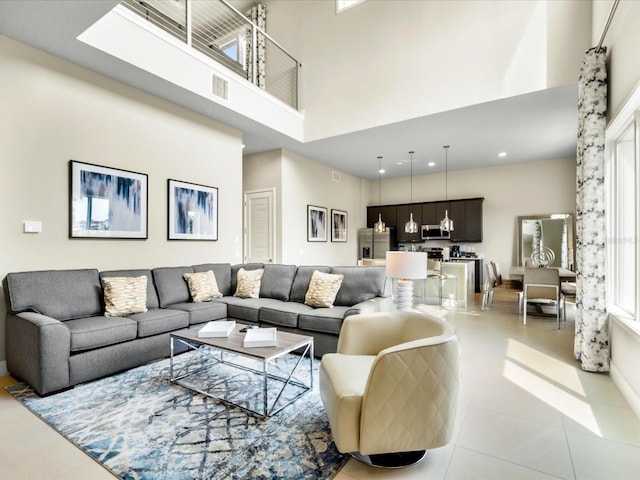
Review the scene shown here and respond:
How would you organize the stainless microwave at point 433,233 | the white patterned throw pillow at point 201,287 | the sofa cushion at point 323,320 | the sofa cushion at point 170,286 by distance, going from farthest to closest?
the stainless microwave at point 433,233 < the white patterned throw pillow at point 201,287 < the sofa cushion at point 170,286 < the sofa cushion at point 323,320

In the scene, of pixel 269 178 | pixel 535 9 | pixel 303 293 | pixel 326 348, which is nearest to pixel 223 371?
pixel 326 348

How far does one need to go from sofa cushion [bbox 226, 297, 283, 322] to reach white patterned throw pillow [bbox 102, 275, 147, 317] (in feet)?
3.13

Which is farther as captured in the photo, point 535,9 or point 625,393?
point 535,9

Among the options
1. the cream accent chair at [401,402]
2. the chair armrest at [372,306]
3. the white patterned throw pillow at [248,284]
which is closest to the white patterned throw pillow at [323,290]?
the chair armrest at [372,306]

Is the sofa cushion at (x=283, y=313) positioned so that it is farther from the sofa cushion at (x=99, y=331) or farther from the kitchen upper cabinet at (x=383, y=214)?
the kitchen upper cabinet at (x=383, y=214)

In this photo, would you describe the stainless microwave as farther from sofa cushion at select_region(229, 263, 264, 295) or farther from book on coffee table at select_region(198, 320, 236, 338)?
book on coffee table at select_region(198, 320, 236, 338)

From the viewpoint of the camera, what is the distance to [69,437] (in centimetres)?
200

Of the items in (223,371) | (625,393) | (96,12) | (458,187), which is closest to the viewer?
(625,393)

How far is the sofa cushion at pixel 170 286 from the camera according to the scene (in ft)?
12.8

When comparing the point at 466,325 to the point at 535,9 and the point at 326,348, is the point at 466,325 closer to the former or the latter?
the point at 326,348

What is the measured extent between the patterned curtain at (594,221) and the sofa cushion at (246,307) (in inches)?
128

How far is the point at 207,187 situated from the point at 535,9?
16.4 ft

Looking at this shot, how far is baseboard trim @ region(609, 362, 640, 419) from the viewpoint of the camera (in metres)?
2.28

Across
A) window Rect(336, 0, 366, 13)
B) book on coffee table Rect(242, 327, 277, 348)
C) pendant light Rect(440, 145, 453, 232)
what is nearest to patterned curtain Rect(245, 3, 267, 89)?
window Rect(336, 0, 366, 13)
